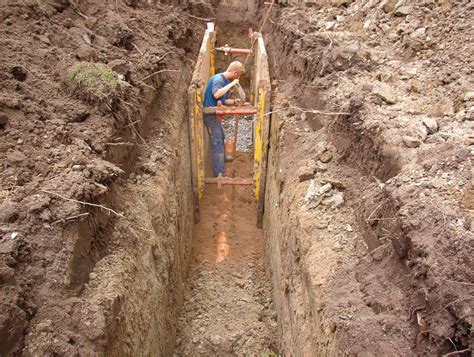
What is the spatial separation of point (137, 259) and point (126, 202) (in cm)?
57

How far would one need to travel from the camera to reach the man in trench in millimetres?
5906

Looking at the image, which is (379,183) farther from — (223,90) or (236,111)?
(223,90)

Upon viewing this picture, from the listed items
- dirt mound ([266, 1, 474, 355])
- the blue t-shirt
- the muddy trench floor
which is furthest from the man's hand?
the muddy trench floor

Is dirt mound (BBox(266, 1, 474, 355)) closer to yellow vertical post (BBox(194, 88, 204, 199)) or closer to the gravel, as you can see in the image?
yellow vertical post (BBox(194, 88, 204, 199))

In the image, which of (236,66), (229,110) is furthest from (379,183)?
(236,66)

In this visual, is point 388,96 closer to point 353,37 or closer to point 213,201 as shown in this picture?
point 353,37

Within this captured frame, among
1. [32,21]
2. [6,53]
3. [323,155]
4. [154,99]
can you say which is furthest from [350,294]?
[32,21]

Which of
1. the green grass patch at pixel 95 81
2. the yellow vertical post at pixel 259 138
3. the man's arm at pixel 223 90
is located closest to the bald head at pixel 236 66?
the man's arm at pixel 223 90

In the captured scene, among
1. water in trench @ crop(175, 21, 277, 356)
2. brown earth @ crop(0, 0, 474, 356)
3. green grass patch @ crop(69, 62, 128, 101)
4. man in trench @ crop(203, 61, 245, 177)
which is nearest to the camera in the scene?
brown earth @ crop(0, 0, 474, 356)

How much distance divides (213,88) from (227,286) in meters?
3.07

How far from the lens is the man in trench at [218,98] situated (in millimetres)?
5906

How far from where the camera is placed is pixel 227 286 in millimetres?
5188

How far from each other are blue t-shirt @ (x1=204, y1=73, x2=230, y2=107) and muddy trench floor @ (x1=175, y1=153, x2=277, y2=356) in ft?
5.25

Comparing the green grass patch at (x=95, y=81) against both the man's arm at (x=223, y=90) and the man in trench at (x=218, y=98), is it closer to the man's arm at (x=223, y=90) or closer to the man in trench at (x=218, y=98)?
the man in trench at (x=218, y=98)
